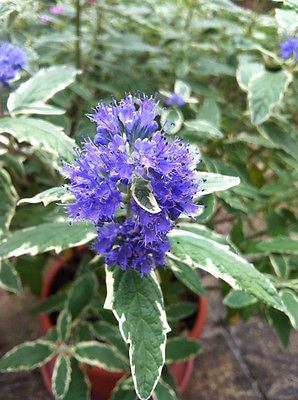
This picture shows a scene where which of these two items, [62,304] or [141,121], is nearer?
[141,121]

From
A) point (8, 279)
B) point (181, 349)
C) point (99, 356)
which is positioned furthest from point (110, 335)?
point (8, 279)

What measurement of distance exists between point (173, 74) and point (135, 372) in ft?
3.57

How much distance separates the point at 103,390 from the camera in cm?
117

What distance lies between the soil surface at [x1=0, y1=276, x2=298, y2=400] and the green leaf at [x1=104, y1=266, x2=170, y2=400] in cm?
78

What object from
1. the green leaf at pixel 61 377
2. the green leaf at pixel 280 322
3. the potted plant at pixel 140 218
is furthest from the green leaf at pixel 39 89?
the green leaf at pixel 280 322

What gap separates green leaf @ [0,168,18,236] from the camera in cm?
81

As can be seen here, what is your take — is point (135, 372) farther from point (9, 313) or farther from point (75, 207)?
point (9, 313)

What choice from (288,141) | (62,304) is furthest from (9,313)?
(288,141)

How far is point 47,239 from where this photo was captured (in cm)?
69

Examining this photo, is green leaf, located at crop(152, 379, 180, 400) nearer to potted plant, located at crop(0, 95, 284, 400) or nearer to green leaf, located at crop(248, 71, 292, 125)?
potted plant, located at crop(0, 95, 284, 400)

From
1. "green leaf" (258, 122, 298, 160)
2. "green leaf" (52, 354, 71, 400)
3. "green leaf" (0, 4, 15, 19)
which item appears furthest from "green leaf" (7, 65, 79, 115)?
"green leaf" (52, 354, 71, 400)

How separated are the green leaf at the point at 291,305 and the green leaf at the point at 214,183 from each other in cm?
31

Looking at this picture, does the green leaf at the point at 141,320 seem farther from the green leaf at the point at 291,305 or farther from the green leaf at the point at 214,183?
the green leaf at the point at 291,305

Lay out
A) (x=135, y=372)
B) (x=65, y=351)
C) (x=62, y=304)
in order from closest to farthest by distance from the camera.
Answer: (x=135, y=372) → (x=65, y=351) → (x=62, y=304)
